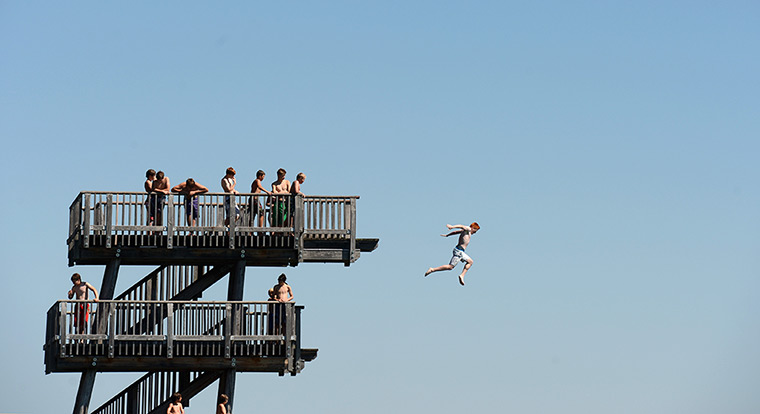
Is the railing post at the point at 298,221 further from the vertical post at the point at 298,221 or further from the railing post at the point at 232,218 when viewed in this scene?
the railing post at the point at 232,218

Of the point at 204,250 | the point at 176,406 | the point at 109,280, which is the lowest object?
the point at 176,406

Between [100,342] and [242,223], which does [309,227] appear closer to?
[242,223]

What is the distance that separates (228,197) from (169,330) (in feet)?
12.5

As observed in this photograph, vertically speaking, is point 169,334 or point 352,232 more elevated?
point 352,232

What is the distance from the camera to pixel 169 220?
2424 inches

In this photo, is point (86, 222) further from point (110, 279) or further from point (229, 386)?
point (229, 386)

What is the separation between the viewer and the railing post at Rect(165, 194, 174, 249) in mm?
61562

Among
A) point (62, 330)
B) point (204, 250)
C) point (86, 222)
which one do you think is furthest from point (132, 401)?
point (86, 222)

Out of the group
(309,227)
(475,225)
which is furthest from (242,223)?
(475,225)

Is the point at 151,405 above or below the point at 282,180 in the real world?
below

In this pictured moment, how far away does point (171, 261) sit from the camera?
62438 millimetres

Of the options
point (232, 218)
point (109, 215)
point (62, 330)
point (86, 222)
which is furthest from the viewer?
point (232, 218)

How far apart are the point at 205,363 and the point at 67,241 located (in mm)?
5253

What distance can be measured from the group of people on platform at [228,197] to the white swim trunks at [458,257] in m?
4.63
